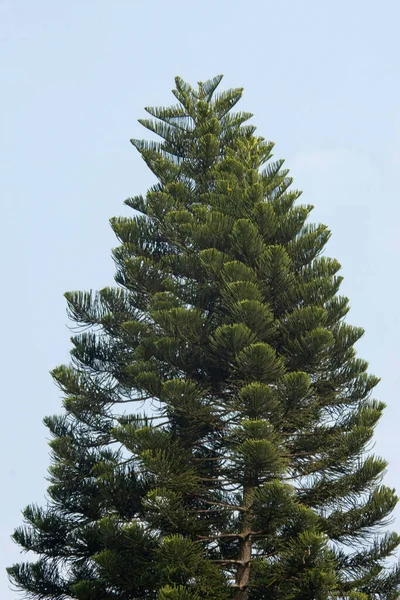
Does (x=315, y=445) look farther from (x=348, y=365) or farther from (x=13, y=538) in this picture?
(x=13, y=538)

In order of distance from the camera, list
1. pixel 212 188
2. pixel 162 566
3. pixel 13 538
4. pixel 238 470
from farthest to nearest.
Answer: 1. pixel 212 188
2. pixel 13 538
3. pixel 238 470
4. pixel 162 566

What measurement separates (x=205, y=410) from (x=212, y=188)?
13.2ft

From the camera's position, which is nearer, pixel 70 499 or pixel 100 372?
pixel 70 499

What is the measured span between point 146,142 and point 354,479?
20.1 feet

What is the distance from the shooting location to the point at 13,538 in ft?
40.3

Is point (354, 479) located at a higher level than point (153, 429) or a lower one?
lower

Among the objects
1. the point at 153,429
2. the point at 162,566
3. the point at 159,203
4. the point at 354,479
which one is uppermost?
the point at 159,203

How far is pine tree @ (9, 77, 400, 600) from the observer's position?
10.9m

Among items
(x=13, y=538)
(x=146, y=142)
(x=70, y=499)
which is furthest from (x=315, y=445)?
(x=146, y=142)

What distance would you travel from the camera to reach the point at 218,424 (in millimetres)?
12023

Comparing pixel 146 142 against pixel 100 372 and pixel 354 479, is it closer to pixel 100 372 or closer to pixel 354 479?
pixel 100 372

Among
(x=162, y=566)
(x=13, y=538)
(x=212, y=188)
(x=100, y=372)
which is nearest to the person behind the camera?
(x=162, y=566)

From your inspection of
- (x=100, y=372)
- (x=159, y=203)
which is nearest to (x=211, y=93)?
(x=159, y=203)

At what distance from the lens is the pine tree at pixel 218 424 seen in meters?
10.9
